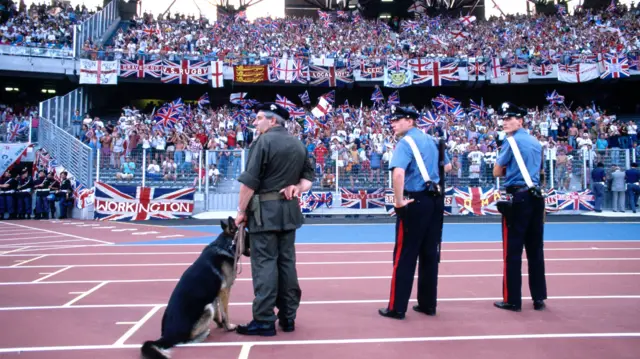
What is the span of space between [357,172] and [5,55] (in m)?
22.2

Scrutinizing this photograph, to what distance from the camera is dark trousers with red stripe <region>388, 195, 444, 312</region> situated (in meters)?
5.12

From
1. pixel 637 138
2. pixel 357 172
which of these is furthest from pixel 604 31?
pixel 357 172

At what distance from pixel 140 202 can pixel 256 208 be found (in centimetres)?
1439

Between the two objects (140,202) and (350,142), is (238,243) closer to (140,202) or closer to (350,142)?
(140,202)

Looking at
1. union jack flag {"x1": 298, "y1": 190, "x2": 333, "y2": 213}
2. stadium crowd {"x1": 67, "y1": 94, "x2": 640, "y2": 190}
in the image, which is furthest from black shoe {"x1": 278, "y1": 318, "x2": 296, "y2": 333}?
union jack flag {"x1": 298, "y1": 190, "x2": 333, "y2": 213}

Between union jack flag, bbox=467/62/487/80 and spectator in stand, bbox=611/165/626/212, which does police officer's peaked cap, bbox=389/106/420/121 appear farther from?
union jack flag, bbox=467/62/487/80

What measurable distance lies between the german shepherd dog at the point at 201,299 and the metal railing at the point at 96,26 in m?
28.5

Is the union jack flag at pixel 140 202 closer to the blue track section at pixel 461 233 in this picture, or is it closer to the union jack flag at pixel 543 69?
the blue track section at pixel 461 233

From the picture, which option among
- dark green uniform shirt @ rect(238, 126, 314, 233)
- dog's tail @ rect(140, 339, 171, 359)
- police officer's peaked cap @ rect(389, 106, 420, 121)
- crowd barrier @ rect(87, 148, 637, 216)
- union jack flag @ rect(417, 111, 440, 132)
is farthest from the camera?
union jack flag @ rect(417, 111, 440, 132)

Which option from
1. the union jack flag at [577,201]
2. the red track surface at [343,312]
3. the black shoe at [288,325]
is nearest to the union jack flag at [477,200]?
the union jack flag at [577,201]

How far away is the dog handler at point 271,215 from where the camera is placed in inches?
180

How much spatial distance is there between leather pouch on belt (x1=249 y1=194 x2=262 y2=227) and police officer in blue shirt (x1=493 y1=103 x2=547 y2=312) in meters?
2.74

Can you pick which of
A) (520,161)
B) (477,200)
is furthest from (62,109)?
(520,161)

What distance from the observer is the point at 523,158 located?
5523mm
